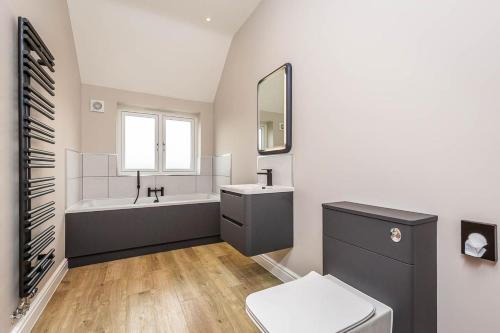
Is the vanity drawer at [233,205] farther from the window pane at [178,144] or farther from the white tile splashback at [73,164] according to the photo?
the window pane at [178,144]

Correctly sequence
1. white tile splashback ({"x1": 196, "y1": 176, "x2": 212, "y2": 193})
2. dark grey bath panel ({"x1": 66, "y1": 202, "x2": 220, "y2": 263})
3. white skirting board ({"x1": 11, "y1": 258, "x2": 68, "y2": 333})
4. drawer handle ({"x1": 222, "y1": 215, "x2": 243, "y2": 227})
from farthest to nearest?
white tile splashback ({"x1": 196, "y1": 176, "x2": 212, "y2": 193}) < dark grey bath panel ({"x1": 66, "y1": 202, "x2": 220, "y2": 263}) < drawer handle ({"x1": 222, "y1": 215, "x2": 243, "y2": 227}) < white skirting board ({"x1": 11, "y1": 258, "x2": 68, "y2": 333})

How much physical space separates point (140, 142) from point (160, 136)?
0.97 ft

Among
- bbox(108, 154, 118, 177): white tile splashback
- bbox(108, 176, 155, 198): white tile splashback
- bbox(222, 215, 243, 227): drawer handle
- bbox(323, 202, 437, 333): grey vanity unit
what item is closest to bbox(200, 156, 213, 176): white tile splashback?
bbox(108, 176, 155, 198): white tile splashback

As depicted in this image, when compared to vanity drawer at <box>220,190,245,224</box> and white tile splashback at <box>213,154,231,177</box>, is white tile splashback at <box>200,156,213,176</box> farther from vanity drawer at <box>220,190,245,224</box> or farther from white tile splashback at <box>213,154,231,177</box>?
vanity drawer at <box>220,190,245,224</box>

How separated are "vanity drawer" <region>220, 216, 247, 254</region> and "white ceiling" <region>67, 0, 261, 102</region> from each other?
2230mm

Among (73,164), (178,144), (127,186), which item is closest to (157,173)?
(127,186)

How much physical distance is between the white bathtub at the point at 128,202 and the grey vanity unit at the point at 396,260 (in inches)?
81.3

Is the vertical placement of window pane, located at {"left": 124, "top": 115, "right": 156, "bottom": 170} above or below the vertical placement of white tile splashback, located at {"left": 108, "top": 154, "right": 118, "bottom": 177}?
above

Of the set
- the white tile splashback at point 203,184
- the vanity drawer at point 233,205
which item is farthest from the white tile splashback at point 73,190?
the vanity drawer at point 233,205

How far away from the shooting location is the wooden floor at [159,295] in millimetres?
1488

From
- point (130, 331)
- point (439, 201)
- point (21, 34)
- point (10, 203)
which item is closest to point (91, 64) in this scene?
point (21, 34)

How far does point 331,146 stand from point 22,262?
1981 mm

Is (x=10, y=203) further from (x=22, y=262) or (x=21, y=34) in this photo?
(x=21, y=34)

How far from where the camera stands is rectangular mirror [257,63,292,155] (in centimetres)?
196
